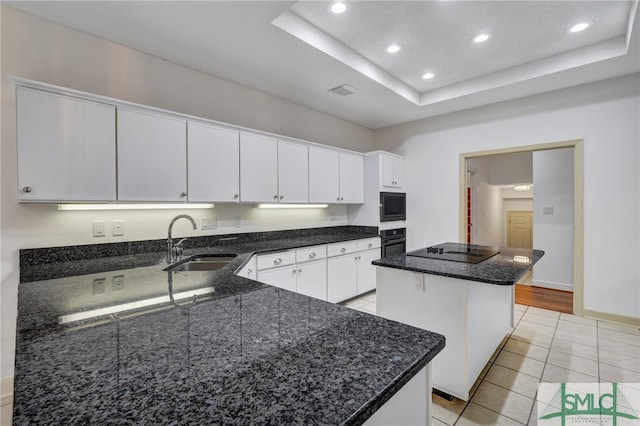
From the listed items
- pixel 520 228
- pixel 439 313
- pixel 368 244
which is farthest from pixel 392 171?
pixel 520 228

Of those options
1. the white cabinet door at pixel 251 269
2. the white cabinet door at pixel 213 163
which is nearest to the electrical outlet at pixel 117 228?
the white cabinet door at pixel 213 163

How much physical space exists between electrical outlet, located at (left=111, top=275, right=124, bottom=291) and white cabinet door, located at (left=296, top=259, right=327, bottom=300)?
5.70ft

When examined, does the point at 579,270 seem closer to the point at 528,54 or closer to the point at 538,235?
the point at 538,235

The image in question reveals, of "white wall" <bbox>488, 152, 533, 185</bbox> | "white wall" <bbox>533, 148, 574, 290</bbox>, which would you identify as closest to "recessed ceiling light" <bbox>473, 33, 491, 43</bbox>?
"white wall" <bbox>533, 148, 574, 290</bbox>

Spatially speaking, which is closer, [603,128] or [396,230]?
[603,128]

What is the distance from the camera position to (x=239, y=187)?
2.84m

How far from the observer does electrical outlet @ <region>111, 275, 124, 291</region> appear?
1.34 meters

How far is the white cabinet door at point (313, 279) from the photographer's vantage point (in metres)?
3.09

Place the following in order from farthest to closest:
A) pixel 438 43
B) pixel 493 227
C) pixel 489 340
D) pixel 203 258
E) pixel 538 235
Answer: pixel 493 227 < pixel 538 235 < pixel 438 43 < pixel 203 258 < pixel 489 340

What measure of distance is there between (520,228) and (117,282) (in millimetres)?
7524

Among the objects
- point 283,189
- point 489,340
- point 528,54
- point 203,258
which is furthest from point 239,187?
point 528,54

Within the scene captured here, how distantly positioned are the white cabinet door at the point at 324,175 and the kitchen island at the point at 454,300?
1.66m

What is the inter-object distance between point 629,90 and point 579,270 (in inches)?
79.0

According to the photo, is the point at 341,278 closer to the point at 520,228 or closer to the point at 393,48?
the point at 393,48
